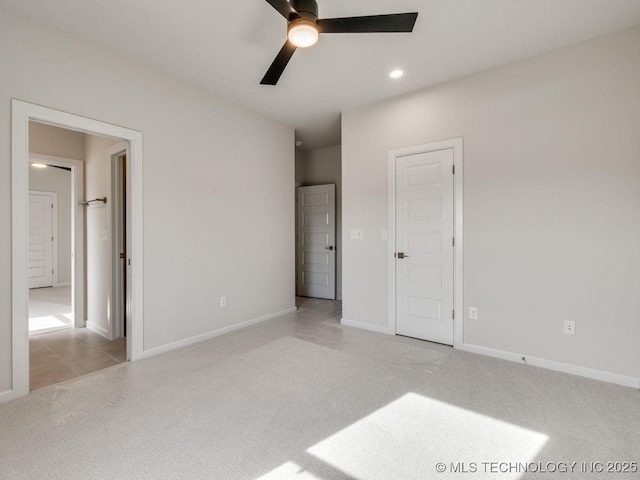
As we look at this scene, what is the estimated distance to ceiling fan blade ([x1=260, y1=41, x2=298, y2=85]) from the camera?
7.09 feet

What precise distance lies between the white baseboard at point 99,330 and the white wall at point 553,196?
4.00m

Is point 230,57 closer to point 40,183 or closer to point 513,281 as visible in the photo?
point 513,281

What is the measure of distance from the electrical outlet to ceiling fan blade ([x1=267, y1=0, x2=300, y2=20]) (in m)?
3.14

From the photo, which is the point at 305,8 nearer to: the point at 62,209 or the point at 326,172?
the point at 326,172

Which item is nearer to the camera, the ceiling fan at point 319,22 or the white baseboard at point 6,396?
the ceiling fan at point 319,22

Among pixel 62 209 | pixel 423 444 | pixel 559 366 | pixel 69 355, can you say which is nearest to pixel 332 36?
pixel 423 444

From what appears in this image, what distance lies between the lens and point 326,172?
5910 mm

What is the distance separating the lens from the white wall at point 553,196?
97.3 inches

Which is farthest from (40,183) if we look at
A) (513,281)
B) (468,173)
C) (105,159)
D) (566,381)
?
(566,381)

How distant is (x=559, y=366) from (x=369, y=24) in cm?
307

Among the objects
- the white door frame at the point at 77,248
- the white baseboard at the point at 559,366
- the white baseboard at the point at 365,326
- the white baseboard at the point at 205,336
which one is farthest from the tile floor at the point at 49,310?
the white baseboard at the point at 559,366

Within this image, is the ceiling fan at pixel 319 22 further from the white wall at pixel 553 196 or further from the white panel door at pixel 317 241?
the white panel door at pixel 317 241

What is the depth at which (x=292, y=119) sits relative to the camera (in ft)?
14.4

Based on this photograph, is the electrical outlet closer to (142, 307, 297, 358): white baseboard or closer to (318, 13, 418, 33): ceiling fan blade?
(318, 13, 418, 33): ceiling fan blade
